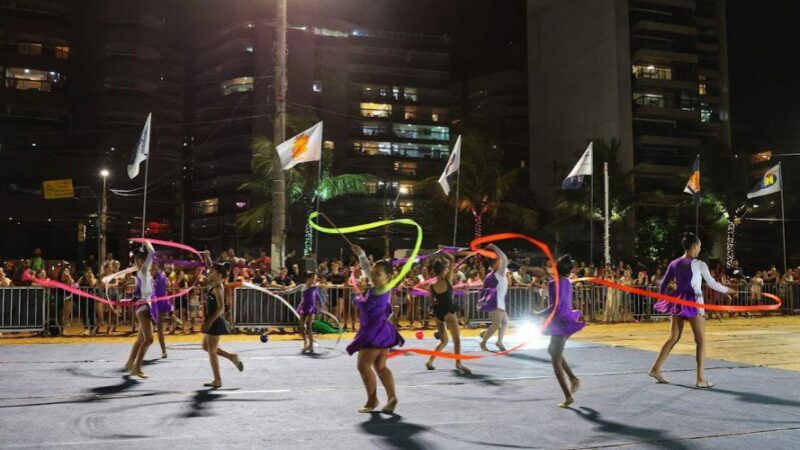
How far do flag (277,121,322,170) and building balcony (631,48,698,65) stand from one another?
4705 centimetres

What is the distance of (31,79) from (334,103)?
93.1 ft

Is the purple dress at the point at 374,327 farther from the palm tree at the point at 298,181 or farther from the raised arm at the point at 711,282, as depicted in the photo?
the palm tree at the point at 298,181

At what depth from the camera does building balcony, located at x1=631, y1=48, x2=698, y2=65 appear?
59250mm

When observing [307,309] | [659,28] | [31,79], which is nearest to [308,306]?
[307,309]

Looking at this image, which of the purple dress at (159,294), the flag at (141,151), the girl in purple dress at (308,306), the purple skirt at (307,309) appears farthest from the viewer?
the flag at (141,151)

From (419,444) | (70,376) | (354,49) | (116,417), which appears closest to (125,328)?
(70,376)

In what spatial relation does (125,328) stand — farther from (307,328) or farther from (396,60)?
(396,60)

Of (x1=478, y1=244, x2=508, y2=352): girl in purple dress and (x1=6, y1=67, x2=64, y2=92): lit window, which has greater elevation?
(x1=6, y1=67, x2=64, y2=92): lit window

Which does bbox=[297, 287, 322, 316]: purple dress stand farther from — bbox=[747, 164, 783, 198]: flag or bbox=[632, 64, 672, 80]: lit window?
bbox=[632, 64, 672, 80]: lit window

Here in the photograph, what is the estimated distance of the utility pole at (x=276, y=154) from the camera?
64.2 ft

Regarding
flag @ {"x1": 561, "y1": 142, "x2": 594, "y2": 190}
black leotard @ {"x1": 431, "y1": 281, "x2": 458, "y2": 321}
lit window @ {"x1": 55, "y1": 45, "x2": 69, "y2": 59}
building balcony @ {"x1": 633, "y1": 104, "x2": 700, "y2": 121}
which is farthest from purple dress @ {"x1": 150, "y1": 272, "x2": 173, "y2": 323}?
→ building balcony @ {"x1": 633, "y1": 104, "x2": 700, "y2": 121}

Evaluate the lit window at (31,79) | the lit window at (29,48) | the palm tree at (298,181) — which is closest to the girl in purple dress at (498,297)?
the palm tree at (298,181)

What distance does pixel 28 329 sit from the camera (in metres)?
17.1

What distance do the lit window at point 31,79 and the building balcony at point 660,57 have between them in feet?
160
